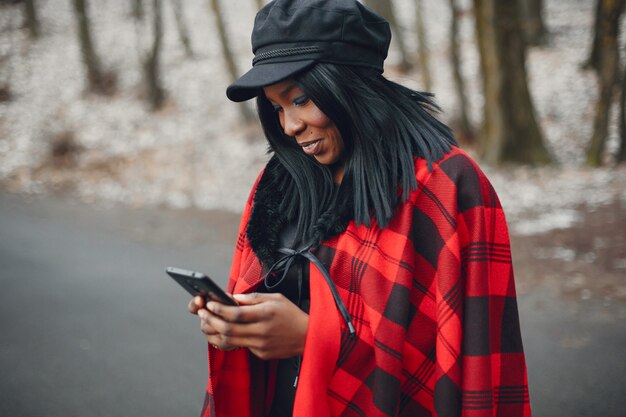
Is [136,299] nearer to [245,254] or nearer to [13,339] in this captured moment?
[13,339]

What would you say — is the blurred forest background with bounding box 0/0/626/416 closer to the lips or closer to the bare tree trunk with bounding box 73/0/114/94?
the bare tree trunk with bounding box 73/0/114/94

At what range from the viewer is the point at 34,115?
1502 centimetres

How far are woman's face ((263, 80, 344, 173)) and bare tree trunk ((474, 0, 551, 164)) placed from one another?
28.1 feet

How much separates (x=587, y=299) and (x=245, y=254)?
4173 millimetres

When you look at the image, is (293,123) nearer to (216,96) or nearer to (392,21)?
(216,96)

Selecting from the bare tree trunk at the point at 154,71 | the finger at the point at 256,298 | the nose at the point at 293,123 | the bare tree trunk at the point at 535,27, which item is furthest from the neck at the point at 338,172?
the bare tree trunk at the point at 535,27

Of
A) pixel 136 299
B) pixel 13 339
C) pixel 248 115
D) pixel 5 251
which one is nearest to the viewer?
pixel 13 339

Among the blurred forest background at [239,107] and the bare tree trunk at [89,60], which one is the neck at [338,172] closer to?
the blurred forest background at [239,107]

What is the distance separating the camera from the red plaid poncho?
5.08ft

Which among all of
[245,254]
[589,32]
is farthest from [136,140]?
[589,32]

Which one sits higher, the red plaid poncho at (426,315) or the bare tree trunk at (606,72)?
the bare tree trunk at (606,72)

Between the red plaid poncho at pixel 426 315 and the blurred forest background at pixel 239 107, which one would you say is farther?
the blurred forest background at pixel 239 107

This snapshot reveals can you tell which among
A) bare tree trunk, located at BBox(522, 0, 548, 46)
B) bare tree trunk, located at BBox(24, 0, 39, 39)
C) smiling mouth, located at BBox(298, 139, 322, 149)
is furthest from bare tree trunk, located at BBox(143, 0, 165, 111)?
smiling mouth, located at BBox(298, 139, 322, 149)

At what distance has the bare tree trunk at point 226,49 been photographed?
492 inches
